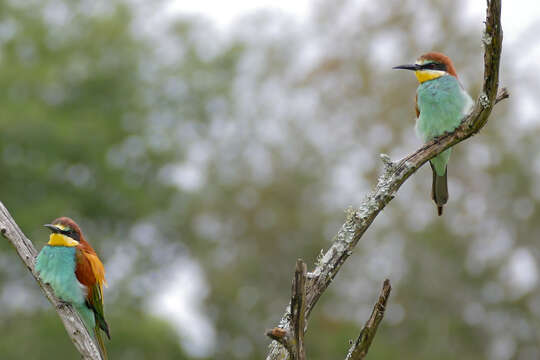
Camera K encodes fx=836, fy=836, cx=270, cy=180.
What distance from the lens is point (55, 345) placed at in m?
15.4

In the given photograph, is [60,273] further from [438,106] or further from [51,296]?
[438,106]

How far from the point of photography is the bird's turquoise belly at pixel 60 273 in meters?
4.00

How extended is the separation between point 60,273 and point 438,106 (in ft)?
6.72

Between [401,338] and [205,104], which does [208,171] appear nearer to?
[205,104]

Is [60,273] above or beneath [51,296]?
above

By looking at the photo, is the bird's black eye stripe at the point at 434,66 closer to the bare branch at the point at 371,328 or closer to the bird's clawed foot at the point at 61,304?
the bare branch at the point at 371,328

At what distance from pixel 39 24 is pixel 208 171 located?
569 centimetres

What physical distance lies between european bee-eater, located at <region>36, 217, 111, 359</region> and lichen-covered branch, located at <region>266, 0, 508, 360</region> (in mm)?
1364

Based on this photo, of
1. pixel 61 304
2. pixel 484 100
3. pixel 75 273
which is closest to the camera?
pixel 484 100

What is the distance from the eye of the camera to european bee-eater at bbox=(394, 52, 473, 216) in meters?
3.95

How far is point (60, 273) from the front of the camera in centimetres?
417

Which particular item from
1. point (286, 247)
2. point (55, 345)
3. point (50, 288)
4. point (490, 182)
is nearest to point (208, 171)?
point (286, 247)

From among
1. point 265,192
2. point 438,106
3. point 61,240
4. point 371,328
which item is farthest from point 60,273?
point 265,192

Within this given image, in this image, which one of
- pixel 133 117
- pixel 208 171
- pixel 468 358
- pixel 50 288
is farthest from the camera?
pixel 133 117
